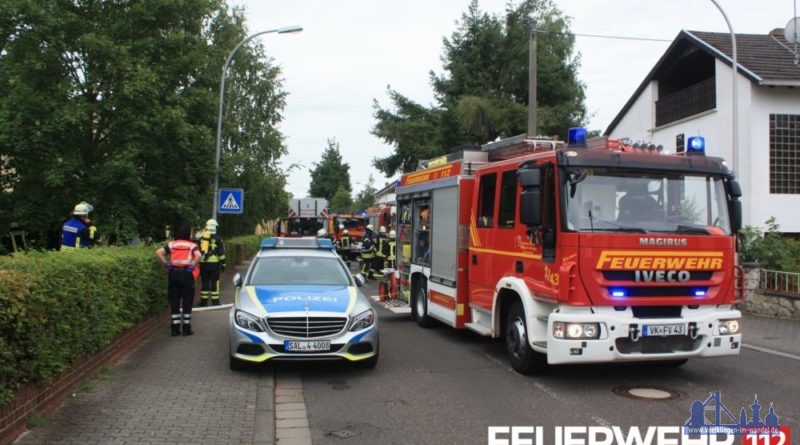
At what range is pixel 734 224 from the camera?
7.79m

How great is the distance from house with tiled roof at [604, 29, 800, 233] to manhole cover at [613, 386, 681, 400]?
43.3 ft

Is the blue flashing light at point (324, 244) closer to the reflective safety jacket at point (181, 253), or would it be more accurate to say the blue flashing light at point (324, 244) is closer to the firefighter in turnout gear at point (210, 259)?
the reflective safety jacket at point (181, 253)

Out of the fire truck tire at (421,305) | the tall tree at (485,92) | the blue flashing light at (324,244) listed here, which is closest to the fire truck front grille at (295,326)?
the blue flashing light at (324,244)

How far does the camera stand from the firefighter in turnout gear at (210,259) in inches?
577

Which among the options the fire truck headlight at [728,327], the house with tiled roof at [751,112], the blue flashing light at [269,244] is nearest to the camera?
the fire truck headlight at [728,327]

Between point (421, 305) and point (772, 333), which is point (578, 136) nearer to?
point (421, 305)

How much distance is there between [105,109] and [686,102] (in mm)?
18977

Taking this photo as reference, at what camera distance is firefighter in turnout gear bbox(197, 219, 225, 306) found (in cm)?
1466

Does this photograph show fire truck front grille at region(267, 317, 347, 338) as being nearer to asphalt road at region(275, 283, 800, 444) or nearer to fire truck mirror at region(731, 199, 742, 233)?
asphalt road at region(275, 283, 800, 444)

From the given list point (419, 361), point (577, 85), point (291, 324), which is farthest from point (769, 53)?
point (291, 324)

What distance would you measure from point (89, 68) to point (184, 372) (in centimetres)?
1001

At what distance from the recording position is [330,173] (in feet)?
318

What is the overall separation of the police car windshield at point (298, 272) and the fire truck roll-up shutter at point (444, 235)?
5.83ft

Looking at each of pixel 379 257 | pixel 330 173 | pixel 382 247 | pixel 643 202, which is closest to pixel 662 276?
pixel 643 202
